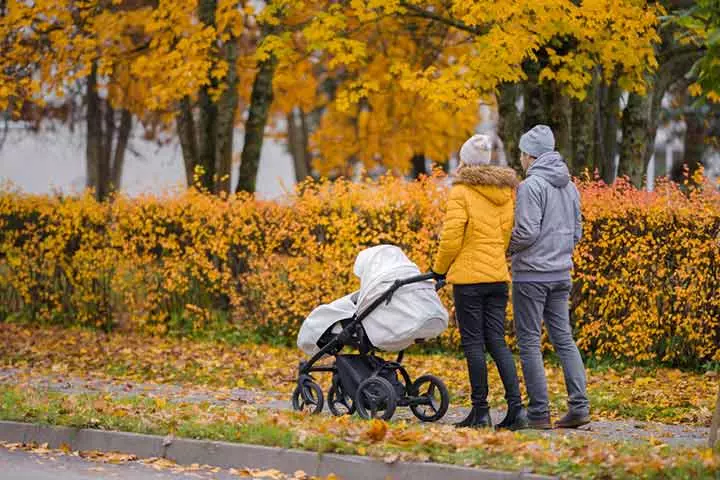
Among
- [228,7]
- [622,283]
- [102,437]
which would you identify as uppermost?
[228,7]

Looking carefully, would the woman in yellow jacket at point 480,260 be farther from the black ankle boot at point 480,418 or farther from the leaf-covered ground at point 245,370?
the leaf-covered ground at point 245,370

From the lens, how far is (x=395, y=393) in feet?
31.0

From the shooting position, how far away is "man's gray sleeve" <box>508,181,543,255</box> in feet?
30.4

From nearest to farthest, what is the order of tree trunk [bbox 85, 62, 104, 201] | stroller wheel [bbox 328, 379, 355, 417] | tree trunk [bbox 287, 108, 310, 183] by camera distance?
Result: 1. stroller wheel [bbox 328, 379, 355, 417]
2. tree trunk [bbox 85, 62, 104, 201]
3. tree trunk [bbox 287, 108, 310, 183]

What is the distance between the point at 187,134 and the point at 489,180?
12.4 m

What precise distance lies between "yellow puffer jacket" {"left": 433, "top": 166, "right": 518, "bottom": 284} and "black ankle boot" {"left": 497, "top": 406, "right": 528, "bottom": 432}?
3.02 ft

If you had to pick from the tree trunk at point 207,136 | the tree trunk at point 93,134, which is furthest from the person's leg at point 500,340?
the tree trunk at point 93,134

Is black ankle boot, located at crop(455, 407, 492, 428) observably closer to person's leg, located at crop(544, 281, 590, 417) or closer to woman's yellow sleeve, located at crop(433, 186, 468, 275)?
person's leg, located at crop(544, 281, 590, 417)

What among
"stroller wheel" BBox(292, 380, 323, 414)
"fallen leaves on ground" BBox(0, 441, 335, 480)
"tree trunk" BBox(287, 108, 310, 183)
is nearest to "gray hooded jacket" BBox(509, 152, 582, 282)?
"stroller wheel" BBox(292, 380, 323, 414)

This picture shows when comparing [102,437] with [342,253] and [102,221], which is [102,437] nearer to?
[342,253]

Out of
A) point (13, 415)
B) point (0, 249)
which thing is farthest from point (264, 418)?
point (0, 249)

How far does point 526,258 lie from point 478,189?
23.9 inches

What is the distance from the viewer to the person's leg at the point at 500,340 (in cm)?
930

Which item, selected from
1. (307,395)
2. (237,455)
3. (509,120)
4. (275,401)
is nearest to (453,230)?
(307,395)
